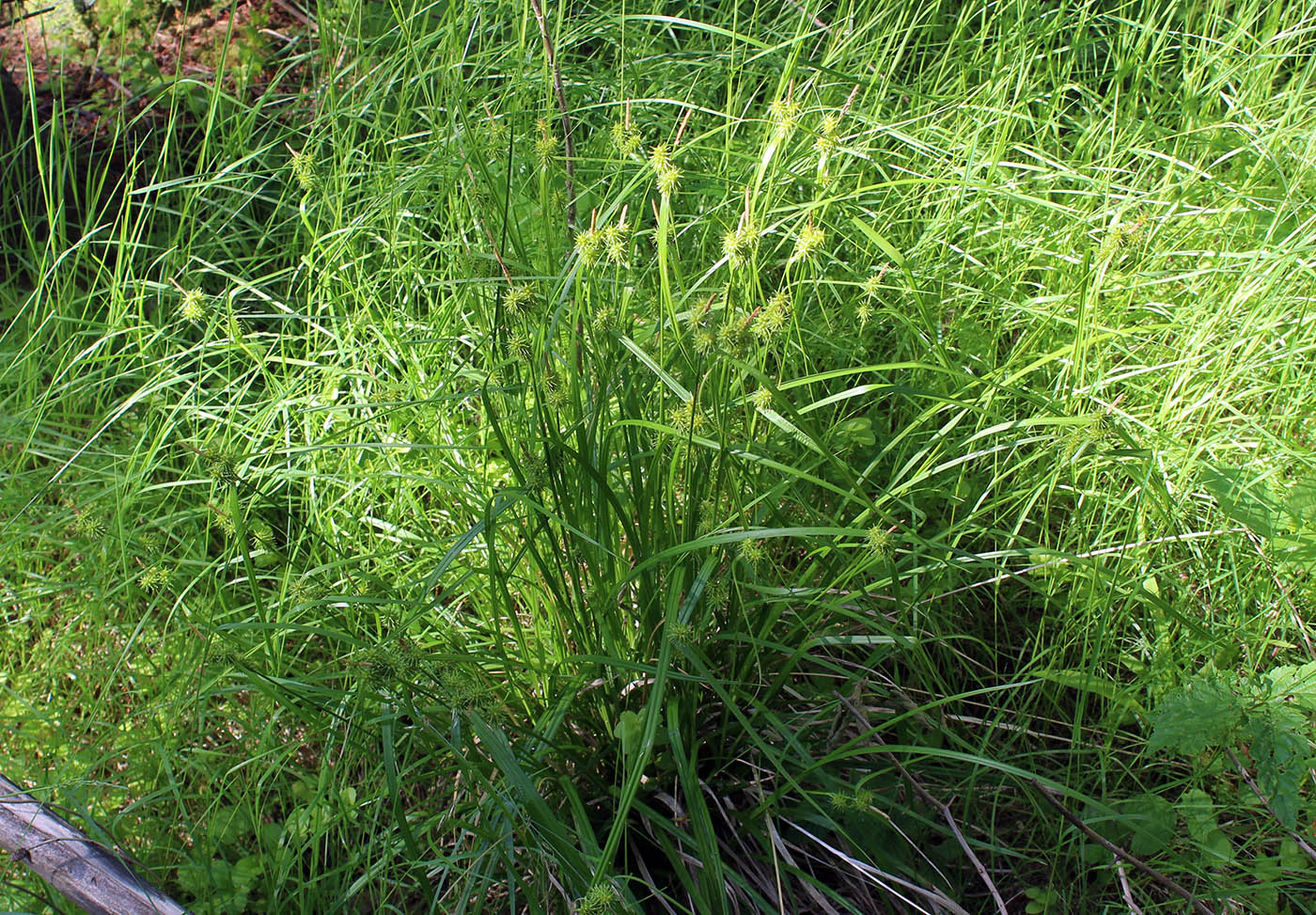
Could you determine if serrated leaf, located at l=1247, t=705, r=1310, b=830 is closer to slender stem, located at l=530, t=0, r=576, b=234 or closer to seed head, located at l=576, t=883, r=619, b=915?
seed head, located at l=576, t=883, r=619, b=915

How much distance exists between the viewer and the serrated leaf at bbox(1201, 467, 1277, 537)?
1.52 m

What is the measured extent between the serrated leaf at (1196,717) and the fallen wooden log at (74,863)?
4.44 ft

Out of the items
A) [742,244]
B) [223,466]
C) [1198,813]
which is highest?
[742,244]

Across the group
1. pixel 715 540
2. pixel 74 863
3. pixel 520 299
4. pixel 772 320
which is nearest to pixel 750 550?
pixel 715 540

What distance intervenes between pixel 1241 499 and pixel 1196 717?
0.41 m

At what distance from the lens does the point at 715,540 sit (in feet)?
3.88

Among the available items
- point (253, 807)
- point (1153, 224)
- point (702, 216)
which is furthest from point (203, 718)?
point (1153, 224)

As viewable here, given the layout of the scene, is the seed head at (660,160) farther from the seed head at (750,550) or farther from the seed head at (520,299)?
the seed head at (750,550)

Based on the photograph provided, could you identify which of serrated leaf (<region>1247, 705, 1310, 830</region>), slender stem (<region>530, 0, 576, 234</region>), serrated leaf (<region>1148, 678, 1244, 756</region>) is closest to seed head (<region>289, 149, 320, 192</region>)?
slender stem (<region>530, 0, 576, 234</region>)

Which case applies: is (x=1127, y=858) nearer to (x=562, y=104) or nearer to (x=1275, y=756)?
(x=1275, y=756)

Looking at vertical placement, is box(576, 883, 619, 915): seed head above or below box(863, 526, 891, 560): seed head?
below

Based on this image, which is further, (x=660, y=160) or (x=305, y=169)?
(x=305, y=169)

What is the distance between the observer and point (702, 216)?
1910mm

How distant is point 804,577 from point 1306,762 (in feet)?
2.54
